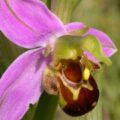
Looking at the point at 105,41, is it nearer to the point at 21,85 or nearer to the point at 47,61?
the point at 47,61

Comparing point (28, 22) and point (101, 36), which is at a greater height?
point (28, 22)

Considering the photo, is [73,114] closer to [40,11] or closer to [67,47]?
[67,47]

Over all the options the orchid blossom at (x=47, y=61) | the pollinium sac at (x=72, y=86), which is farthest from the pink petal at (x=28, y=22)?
the pollinium sac at (x=72, y=86)

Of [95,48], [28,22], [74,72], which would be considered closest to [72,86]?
[74,72]

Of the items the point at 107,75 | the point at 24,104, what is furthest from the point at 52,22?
the point at 107,75

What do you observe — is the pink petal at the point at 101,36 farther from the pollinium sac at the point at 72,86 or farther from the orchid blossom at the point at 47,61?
the pollinium sac at the point at 72,86
